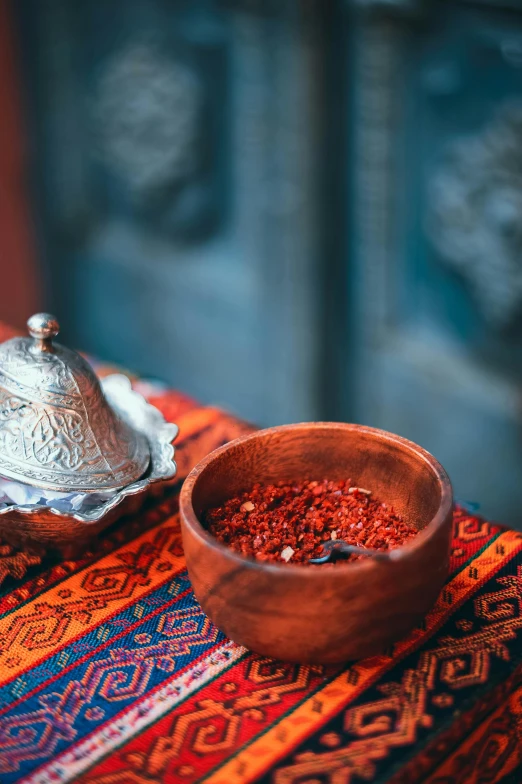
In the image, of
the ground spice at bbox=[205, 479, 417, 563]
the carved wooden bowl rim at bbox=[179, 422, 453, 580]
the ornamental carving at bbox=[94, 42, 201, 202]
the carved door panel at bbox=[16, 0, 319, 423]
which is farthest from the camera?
the ornamental carving at bbox=[94, 42, 201, 202]

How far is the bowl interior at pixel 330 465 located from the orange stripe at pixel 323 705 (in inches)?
3.1

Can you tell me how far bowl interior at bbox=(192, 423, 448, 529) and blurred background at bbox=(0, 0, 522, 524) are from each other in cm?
92

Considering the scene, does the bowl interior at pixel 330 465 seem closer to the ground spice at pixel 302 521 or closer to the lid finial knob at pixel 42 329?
the ground spice at pixel 302 521

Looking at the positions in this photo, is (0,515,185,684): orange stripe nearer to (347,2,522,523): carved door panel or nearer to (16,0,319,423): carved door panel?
(347,2,522,523): carved door panel

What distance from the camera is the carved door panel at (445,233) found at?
5.21 feet

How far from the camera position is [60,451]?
0.82 metres

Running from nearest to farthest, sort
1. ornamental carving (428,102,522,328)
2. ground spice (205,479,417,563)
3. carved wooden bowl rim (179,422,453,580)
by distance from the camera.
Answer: carved wooden bowl rim (179,422,453,580), ground spice (205,479,417,563), ornamental carving (428,102,522,328)

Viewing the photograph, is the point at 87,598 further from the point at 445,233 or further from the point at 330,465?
the point at 445,233

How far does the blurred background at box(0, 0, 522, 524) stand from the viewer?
166 centimetres

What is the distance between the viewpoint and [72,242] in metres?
2.44

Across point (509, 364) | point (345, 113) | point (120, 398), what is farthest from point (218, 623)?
point (345, 113)

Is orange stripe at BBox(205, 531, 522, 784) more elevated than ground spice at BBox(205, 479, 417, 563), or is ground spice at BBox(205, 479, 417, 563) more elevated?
ground spice at BBox(205, 479, 417, 563)

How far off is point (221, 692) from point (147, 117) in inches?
65.0

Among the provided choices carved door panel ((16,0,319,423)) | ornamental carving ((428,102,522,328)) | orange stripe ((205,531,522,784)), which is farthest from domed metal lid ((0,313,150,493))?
carved door panel ((16,0,319,423))
